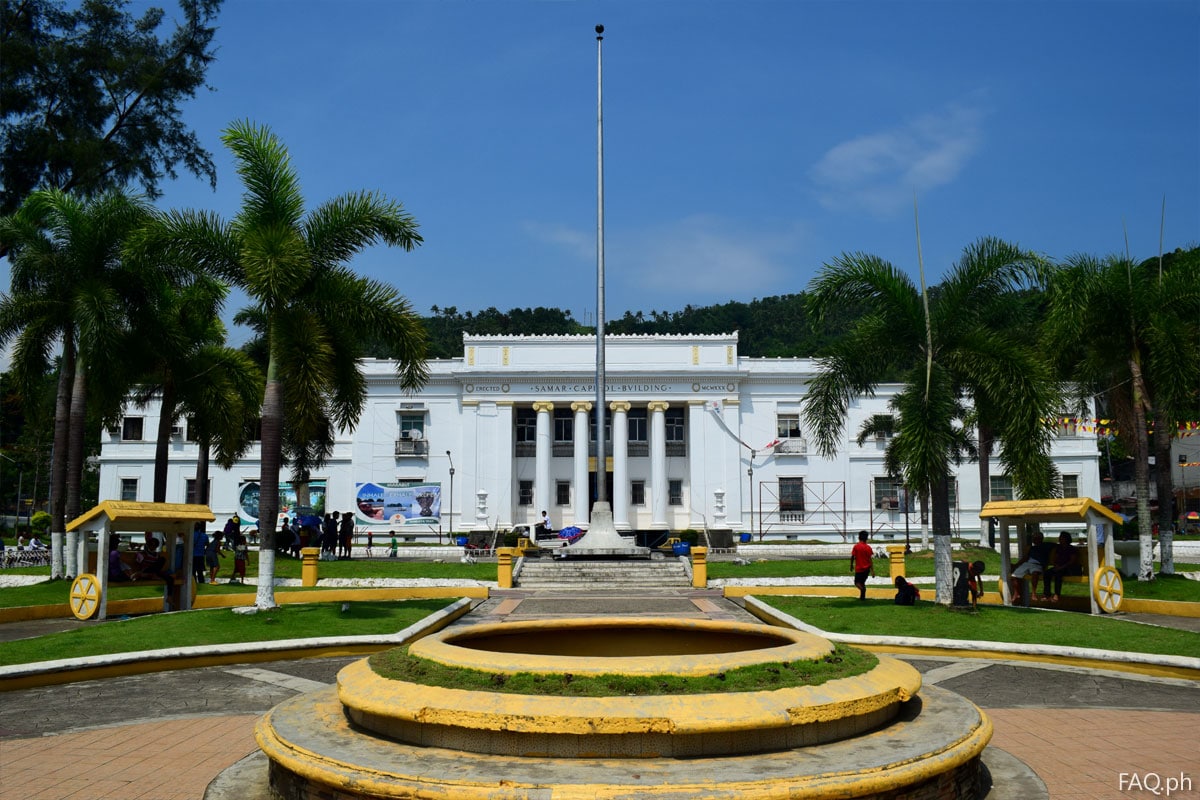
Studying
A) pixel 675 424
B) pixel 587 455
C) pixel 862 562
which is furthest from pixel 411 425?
pixel 862 562

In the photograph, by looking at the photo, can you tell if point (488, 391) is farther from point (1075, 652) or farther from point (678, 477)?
point (1075, 652)

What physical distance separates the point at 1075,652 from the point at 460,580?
15503 mm

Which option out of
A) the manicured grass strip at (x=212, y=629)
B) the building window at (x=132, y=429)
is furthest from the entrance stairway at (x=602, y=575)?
the building window at (x=132, y=429)

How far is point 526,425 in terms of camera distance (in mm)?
51531

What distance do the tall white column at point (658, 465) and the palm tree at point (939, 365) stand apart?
31302 mm

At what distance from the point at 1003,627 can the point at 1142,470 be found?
8654mm

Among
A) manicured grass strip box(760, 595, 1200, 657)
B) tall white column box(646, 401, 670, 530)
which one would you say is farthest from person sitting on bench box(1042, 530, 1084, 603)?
tall white column box(646, 401, 670, 530)

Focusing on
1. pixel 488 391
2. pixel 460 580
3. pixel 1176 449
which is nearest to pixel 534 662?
pixel 460 580

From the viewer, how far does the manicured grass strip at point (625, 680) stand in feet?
16.4

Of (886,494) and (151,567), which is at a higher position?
(886,494)

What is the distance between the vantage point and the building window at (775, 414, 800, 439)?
49906mm

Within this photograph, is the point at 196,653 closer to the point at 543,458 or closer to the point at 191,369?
the point at 191,369

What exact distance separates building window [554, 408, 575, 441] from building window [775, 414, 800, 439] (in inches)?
441

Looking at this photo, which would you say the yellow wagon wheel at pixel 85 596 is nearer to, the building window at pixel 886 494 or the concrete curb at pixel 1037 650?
the concrete curb at pixel 1037 650
